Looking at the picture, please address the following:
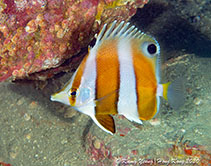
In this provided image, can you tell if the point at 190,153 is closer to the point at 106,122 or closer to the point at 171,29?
the point at 106,122

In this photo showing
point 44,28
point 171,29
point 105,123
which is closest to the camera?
point 105,123

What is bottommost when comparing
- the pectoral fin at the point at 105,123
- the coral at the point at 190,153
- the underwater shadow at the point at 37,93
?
the coral at the point at 190,153

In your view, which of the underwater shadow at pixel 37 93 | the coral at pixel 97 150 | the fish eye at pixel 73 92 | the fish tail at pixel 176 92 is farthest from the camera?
the underwater shadow at pixel 37 93

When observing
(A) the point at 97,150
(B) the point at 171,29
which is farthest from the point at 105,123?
(B) the point at 171,29

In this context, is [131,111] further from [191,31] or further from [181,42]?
[191,31]

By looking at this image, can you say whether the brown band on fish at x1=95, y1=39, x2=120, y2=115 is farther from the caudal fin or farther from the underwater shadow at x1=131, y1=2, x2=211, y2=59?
the underwater shadow at x1=131, y1=2, x2=211, y2=59

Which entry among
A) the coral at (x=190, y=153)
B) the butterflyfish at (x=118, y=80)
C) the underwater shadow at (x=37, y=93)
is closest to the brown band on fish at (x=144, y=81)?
the butterflyfish at (x=118, y=80)

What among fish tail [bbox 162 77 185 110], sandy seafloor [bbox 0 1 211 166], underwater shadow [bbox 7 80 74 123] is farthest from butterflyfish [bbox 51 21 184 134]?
underwater shadow [bbox 7 80 74 123]

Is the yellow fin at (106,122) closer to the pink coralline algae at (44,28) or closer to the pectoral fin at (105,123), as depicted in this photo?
the pectoral fin at (105,123)
